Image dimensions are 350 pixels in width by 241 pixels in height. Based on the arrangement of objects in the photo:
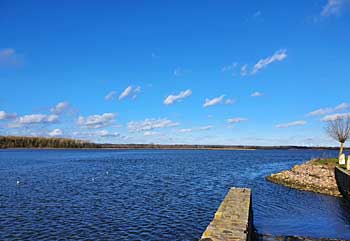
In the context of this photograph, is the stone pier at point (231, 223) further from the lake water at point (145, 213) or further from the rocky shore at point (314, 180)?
the rocky shore at point (314, 180)

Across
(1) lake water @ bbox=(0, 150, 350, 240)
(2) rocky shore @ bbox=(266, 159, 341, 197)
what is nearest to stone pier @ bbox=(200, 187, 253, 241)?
(1) lake water @ bbox=(0, 150, 350, 240)

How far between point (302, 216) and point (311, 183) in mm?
11917

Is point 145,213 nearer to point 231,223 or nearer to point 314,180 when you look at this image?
point 231,223

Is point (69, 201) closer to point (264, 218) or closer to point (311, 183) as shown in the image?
point (264, 218)

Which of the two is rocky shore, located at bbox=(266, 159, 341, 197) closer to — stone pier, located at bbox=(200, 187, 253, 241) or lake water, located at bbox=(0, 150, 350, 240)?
lake water, located at bbox=(0, 150, 350, 240)

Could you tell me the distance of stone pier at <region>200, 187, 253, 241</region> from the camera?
9984 mm

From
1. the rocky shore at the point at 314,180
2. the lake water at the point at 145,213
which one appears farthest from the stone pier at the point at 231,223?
the rocky shore at the point at 314,180

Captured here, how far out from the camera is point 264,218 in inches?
722

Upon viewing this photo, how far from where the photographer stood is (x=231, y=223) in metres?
11.6

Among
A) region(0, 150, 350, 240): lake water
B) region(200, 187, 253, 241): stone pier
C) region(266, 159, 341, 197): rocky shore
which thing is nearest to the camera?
region(200, 187, 253, 241): stone pier

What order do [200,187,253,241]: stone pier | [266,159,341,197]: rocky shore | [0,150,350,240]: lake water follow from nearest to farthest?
1. [200,187,253,241]: stone pier
2. [0,150,350,240]: lake water
3. [266,159,341,197]: rocky shore

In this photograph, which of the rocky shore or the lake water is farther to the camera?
the rocky shore

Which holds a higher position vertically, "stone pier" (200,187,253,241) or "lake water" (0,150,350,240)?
"stone pier" (200,187,253,241)

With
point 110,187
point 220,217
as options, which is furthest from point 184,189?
point 220,217
